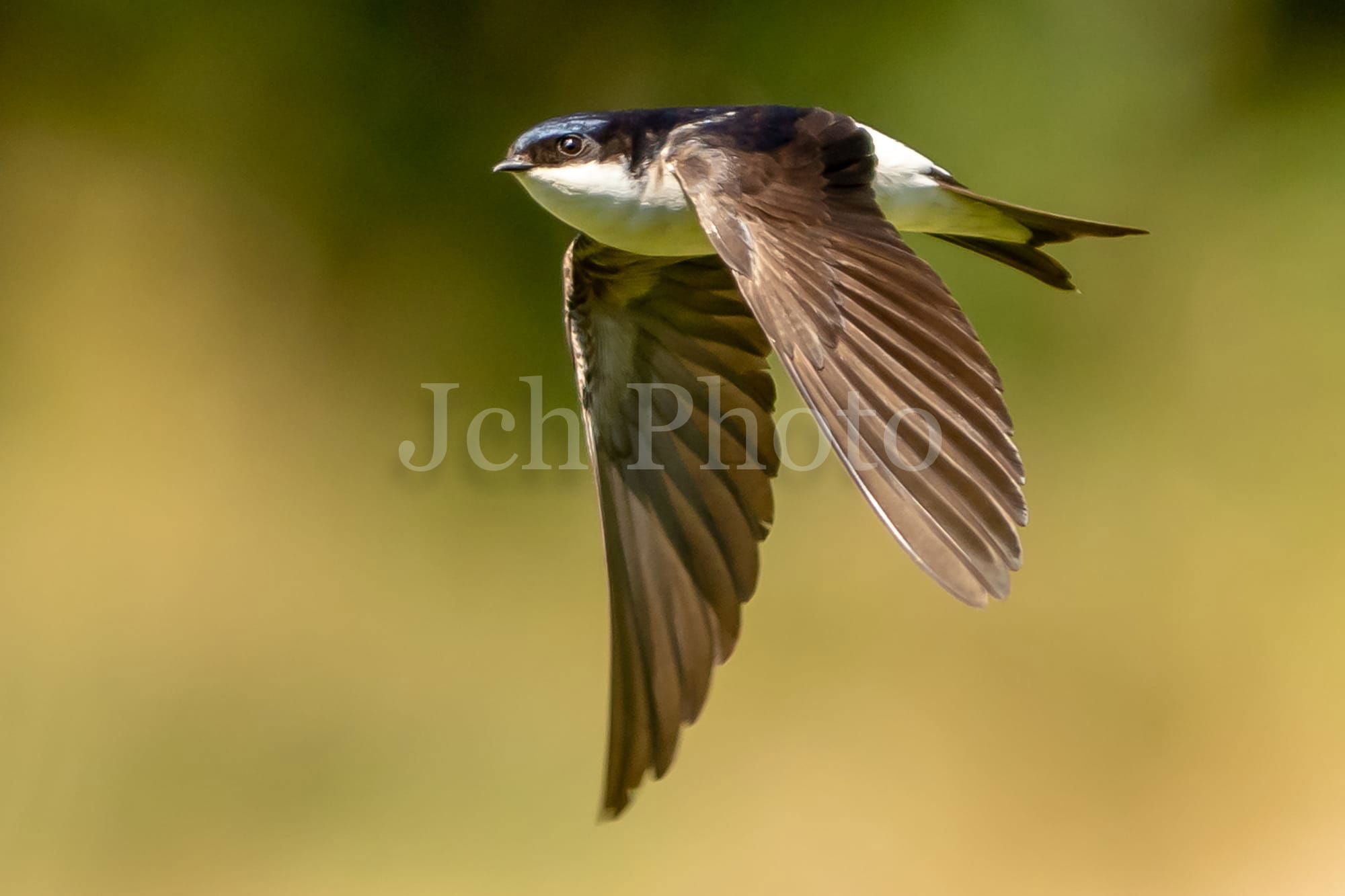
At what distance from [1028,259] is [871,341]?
1.07ft

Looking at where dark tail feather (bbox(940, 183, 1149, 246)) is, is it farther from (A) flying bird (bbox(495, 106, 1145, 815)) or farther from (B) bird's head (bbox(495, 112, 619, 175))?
(B) bird's head (bbox(495, 112, 619, 175))

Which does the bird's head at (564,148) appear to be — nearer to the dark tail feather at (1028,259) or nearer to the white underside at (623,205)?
the white underside at (623,205)

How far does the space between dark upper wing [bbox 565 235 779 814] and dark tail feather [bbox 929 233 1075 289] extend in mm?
204

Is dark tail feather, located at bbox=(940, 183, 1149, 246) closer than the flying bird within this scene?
No

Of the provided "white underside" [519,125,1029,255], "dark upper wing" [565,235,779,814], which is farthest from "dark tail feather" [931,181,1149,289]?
"dark upper wing" [565,235,779,814]

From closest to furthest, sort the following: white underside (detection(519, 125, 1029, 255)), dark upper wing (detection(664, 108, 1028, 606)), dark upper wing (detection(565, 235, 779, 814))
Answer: dark upper wing (detection(664, 108, 1028, 606)) → white underside (detection(519, 125, 1029, 255)) → dark upper wing (detection(565, 235, 779, 814))

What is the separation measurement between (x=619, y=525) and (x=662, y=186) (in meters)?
0.32

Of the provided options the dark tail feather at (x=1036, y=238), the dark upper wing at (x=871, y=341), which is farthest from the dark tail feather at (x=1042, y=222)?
the dark upper wing at (x=871, y=341)

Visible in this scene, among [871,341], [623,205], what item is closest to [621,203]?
[623,205]

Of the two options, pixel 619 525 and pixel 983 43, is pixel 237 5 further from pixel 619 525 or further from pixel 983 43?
pixel 619 525

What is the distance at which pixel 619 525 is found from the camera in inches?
45.1

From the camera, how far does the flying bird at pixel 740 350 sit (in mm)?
729

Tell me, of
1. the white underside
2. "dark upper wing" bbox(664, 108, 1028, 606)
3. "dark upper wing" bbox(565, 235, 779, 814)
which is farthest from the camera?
"dark upper wing" bbox(565, 235, 779, 814)

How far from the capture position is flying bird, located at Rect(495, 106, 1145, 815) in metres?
0.73
